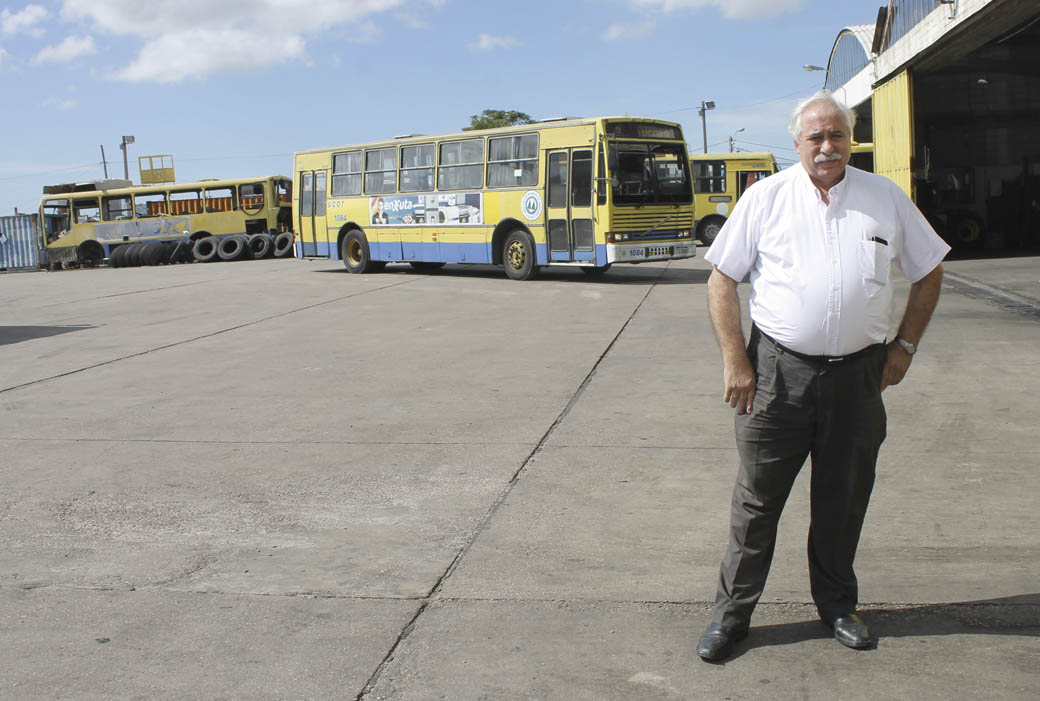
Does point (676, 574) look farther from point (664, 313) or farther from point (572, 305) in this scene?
point (572, 305)

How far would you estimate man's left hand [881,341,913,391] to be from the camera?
3.52 meters

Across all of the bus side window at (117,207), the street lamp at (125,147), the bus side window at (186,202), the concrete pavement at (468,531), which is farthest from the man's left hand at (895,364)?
the street lamp at (125,147)

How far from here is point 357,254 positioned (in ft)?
80.6

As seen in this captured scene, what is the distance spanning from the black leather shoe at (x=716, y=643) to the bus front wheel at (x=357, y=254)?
20985 mm

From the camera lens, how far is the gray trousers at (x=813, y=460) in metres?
3.43

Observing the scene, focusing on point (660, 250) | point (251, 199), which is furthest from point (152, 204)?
point (660, 250)

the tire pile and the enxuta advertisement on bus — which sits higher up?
the enxuta advertisement on bus

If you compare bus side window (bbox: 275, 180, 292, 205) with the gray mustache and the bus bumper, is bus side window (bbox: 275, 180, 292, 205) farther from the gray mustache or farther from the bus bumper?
the gray mustache

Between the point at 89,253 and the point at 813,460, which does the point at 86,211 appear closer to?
the point at 89,253

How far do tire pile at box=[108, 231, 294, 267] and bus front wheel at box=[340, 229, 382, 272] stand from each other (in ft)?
40.2

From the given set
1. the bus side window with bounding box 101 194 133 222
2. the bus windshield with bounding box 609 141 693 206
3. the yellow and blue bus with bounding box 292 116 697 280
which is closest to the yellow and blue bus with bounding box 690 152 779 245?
the yellow and blue bus with bounding box 292 116 697 280

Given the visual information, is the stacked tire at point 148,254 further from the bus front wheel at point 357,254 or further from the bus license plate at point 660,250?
the bus license plate at point 660,250

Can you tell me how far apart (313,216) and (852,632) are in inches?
910

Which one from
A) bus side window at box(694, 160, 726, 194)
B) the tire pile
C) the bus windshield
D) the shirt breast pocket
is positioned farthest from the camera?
the tire pile
